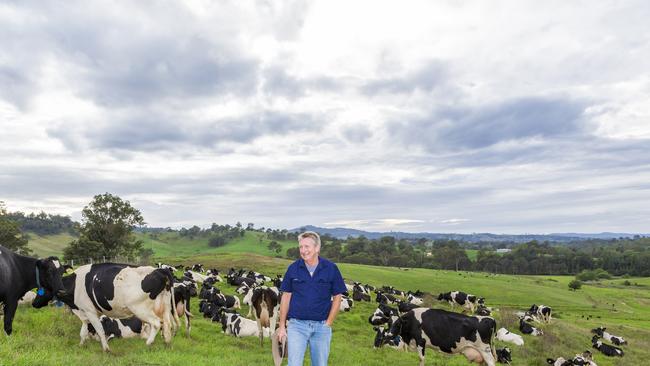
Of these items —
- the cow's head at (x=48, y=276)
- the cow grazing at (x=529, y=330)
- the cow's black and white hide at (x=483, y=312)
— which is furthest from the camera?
the cow's black and white hide at (x=483, y=312)

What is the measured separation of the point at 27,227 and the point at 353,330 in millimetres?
203171

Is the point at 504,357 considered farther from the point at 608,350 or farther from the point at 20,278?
the point at 20,278

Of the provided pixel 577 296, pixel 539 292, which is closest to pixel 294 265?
pixel 539 292

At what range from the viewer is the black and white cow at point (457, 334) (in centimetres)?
1559

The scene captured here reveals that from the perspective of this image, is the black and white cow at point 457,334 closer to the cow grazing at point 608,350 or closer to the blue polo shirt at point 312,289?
the blue polo shirt at point 312,289

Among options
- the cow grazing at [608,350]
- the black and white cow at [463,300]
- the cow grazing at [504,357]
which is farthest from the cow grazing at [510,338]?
the black and white cow at [463,300]

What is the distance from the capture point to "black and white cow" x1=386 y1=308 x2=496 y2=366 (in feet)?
51.2

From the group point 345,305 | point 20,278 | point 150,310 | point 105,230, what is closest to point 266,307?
point 150,310

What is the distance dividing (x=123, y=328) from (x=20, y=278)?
3.55 m

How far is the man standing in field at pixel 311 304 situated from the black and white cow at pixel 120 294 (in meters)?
5.91

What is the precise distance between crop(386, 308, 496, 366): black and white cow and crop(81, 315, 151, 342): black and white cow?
32.3 ft

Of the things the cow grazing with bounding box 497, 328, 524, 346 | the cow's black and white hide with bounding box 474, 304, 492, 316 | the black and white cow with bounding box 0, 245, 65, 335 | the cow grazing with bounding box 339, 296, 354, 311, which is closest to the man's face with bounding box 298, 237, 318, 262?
the black and white cow with bounding box 0, 245, 65, 335

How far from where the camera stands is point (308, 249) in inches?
298

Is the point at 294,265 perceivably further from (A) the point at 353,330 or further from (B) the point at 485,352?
(A) the point at 353,330
